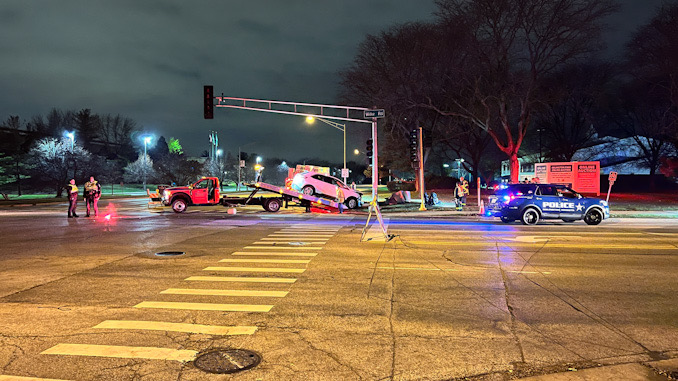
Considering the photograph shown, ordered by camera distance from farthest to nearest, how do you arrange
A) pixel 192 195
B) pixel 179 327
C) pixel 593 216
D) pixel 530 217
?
pixel 192 195 → pixel 593 216 → pixel 530 217 → pixel 179 327

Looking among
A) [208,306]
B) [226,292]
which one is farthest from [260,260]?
[208,306]

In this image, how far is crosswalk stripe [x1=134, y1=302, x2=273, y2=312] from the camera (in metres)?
6.24

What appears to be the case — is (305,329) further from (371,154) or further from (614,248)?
(371,154)

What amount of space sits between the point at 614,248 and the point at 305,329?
993cm

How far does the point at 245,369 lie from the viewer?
169 inches

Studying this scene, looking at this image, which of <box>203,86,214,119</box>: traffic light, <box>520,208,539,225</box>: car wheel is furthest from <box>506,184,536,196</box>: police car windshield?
<box>203,86,214,119</box>: traffic light

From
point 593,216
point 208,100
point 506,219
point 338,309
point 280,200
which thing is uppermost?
point 208,100

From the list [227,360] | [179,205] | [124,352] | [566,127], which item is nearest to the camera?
[227,360]

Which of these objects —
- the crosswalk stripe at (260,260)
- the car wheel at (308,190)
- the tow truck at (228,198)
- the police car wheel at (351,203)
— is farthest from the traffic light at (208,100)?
the crosswalk stripe at (260,260)

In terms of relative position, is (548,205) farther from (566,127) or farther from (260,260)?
(566,127)

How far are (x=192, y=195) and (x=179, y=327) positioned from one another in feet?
68.2

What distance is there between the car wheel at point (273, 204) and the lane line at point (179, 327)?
20336 mm

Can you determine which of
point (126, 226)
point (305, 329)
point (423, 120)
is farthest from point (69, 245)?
point (423, 120)

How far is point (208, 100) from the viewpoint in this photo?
78.2ft
